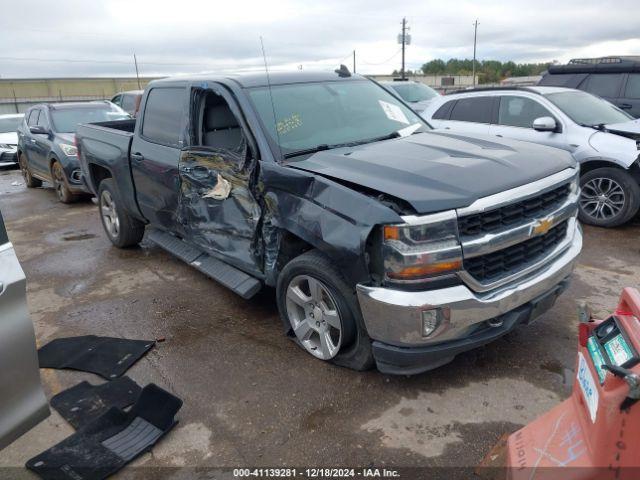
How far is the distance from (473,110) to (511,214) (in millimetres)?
5004

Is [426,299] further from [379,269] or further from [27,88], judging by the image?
[27,88]

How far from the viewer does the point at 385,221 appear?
2.68 m

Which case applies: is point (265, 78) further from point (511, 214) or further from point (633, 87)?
point (633, 87)

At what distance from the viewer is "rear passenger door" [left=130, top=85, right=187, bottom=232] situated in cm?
452

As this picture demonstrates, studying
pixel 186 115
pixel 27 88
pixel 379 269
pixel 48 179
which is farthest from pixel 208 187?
pixel 27 88

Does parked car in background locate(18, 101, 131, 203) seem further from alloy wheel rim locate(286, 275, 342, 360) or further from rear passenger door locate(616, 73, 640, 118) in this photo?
rear passenger door locate(616, 73, 640, 118)

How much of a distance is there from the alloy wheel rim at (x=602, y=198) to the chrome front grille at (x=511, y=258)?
3.39 meters

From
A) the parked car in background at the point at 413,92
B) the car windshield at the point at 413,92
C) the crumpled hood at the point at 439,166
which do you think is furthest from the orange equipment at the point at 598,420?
the car windshield at the point at 413,92

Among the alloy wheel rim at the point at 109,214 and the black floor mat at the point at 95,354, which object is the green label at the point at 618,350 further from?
the alloy wheel rim at the point at 109,214

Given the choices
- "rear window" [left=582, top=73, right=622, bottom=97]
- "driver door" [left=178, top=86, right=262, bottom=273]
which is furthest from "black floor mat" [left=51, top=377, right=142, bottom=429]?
"rear window" [left=582, top=73, right=622, bottom=97]

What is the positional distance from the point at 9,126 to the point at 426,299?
629 inches

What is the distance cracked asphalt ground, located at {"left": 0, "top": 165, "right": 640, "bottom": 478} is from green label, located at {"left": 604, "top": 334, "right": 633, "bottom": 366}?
1157mm

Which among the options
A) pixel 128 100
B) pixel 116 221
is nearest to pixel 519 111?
pixel 116 221

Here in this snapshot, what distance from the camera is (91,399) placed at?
328cm
